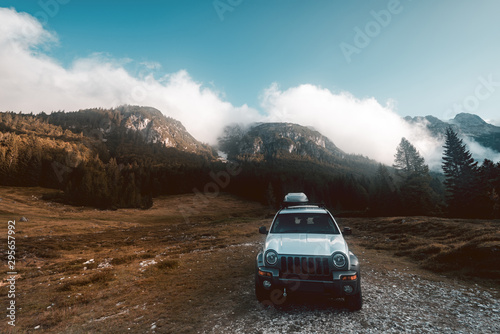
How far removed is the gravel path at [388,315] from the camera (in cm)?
618

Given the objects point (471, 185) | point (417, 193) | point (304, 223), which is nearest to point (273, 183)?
point (417, 193)

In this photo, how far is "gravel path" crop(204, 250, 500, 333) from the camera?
6180 millimetres

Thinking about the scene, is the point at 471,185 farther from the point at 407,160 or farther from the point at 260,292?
the point at 260,292

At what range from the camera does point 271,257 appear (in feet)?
23.7

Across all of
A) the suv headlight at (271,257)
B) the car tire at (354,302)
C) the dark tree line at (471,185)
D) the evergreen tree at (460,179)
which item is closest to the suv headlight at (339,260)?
the car tire at (354,302)

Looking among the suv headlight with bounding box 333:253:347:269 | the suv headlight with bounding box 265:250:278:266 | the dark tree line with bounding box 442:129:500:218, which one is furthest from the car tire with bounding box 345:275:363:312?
the dark tree line with bounding box 442:129:500:218

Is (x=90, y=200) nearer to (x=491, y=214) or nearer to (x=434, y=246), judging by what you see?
(x=434, y=246)

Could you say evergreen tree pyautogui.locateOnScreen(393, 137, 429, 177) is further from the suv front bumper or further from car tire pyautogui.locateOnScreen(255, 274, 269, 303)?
car tire pyautogui.locateOnScreen(255, 274, 269, 303)

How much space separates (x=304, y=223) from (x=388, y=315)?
3.96m

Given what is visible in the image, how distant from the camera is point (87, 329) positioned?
22.3ft

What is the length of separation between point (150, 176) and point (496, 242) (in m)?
138

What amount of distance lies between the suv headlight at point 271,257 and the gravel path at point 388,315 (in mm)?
1603

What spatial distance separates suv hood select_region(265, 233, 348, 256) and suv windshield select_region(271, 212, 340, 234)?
1.69 ft

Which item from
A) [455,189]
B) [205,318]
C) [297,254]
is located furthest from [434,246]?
[455,189]
